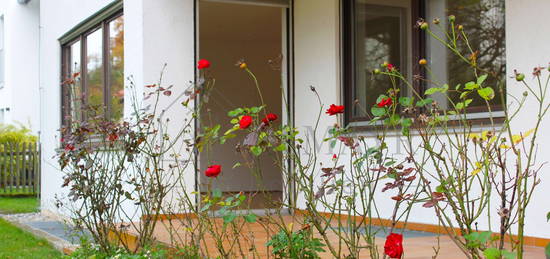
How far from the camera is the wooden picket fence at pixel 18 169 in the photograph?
1471cm

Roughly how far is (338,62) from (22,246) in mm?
3594

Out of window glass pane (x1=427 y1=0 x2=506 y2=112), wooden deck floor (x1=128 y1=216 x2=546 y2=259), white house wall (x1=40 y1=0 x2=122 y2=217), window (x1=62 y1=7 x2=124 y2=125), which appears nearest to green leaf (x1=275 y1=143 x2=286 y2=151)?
wooden deck floor (x1=128 y1=216 x2=546 y2=259)

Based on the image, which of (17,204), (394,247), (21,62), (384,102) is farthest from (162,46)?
(21,62)

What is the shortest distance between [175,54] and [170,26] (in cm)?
28

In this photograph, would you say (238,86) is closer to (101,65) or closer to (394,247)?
(101,65)

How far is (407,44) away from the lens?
228 inches

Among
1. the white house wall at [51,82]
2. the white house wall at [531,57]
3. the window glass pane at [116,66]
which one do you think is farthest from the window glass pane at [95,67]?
the white house wall at [531,57]

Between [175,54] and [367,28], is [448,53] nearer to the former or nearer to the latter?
[367,28]

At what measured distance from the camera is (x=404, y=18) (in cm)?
583

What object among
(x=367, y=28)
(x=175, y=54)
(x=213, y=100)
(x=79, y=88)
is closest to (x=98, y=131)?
(x=175, y=54)

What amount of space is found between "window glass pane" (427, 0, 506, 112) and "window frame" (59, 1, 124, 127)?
3.65 m

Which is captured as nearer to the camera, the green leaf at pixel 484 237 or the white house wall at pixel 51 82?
the green leaf at pixel 484 237

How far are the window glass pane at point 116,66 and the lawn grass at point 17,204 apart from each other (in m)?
4.00

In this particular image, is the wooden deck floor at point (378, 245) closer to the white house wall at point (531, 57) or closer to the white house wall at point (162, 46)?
the white house wall at point (531, 57)
